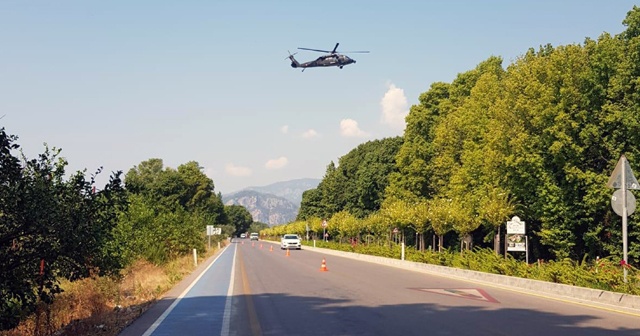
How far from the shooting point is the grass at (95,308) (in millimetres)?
13547

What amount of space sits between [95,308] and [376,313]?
24.7 ft

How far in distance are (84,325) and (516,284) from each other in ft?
48.4

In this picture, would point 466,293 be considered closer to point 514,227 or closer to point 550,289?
→ point 550,289

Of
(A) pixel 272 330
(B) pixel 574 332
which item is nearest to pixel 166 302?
(A) pixel 272 330

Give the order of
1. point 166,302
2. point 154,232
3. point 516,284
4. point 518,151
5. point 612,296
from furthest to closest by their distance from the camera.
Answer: point 518,151 < point 154,232 < point 516,284 < point 166,302 < point 612,296

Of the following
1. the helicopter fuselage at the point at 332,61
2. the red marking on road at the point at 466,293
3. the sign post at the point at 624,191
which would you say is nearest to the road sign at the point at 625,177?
the sign post at the point at 624,191

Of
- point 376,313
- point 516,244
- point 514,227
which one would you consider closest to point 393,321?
point 376,313

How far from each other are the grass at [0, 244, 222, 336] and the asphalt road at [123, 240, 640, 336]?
2.86ft

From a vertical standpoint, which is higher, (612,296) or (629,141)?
(629,141)

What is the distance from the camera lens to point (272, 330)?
12.2 metres

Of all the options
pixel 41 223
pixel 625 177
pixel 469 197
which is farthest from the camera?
pixel 469 197

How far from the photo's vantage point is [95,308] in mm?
16875

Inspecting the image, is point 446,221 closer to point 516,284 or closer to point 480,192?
point 480,192

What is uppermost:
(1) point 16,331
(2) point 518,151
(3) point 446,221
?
(2) point 518,151
